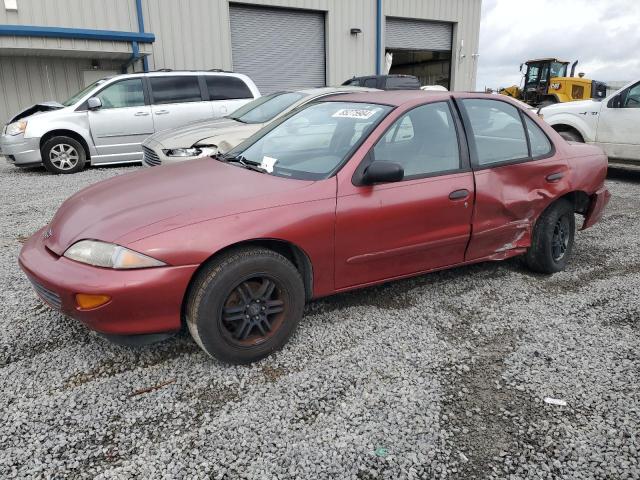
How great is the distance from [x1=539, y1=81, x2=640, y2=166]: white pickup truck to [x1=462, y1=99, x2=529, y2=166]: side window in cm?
565

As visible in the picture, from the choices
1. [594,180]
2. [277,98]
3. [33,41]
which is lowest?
[594,180]

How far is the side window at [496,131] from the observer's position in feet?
12.0

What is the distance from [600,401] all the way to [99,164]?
899cm

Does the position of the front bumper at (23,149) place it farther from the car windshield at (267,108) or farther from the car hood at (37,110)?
the car windshield at (267,108)

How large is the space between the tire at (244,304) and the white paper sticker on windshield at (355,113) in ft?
4.06

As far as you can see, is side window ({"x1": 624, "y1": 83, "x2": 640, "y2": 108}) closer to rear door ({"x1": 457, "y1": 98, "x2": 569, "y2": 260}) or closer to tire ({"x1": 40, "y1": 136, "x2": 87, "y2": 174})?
rear door ({"x1": 457, "y1": 98, "x2": 569, "y2": 260})

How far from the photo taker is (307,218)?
286cm

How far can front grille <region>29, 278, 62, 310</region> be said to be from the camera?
254cm

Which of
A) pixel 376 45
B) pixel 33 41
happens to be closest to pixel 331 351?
pixel 33 41

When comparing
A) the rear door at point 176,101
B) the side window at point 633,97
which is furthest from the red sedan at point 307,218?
the rear door at point 176,101

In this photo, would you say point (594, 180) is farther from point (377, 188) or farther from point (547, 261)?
point (377, 188)

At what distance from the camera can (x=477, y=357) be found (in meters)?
2.92

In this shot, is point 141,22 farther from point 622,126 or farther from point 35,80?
point 622,126

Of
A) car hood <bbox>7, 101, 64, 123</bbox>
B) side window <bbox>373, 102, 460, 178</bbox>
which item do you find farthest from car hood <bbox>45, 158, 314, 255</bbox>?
car hood <bbox>7, 101, 64, 123</bbox>
